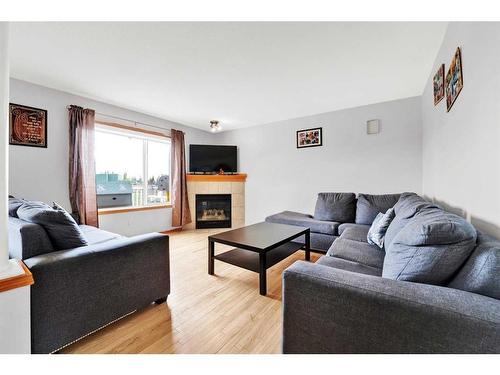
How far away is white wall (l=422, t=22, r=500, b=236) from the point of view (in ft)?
3.20

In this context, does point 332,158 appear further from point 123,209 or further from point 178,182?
point 123,209

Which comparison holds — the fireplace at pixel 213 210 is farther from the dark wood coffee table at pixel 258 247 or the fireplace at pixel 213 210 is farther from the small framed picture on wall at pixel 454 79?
the small framed picture on wall at pixel 454 79

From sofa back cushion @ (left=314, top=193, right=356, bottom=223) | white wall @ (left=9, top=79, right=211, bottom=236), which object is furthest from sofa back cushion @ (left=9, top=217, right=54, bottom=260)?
sofa back cushion @ (left=314, top=193, right=356, bottom=223)

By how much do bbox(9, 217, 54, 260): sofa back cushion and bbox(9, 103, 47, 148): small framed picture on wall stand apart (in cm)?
190

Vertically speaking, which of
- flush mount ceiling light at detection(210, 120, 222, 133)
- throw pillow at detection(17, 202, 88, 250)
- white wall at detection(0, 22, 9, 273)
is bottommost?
throw pillow at detection(17, 202, 88, 250)

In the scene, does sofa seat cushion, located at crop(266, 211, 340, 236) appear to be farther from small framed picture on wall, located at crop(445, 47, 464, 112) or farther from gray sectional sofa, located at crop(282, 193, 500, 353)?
gray sectional sofa, located at crop(282, 193, 500, 353)

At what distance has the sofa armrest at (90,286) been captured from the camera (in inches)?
46.2

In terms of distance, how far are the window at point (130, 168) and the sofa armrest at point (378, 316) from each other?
3.60 m

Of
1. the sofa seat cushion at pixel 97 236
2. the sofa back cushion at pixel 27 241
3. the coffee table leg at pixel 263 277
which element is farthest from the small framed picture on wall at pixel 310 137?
the sofa back cushion at pixel 27 241

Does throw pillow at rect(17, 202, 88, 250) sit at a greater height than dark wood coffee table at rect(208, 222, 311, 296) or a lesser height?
greater

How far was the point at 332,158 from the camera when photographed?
375 cm

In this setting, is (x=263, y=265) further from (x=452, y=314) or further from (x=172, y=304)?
(x=452, y=314)

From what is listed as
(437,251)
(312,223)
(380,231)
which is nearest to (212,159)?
(312,223)

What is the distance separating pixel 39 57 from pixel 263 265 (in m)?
2.90
